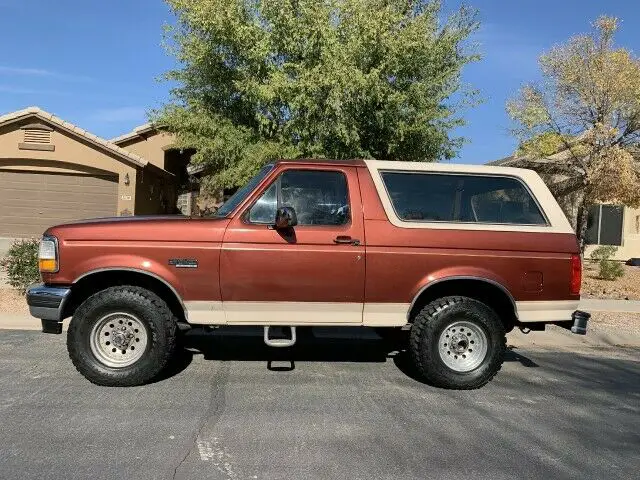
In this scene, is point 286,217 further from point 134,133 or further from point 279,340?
point 134,133

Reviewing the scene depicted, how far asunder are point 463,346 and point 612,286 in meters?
9.63

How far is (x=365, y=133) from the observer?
10820mm

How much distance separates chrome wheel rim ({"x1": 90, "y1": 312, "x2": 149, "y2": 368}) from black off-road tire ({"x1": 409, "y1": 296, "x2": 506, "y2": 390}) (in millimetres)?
2549

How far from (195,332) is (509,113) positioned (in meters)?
Result: 10.2

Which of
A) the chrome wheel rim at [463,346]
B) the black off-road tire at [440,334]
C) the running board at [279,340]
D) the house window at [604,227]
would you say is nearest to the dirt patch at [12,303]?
the running board at [279,340]

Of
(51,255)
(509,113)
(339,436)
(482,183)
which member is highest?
(509,113)

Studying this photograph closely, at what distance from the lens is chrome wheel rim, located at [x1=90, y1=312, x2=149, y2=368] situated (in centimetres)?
A: 532

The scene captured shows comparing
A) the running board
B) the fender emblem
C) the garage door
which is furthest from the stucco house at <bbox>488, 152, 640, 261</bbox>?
the fender emblem

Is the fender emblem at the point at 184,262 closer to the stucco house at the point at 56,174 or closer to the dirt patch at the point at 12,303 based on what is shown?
the dirt patch at the point at 12,303

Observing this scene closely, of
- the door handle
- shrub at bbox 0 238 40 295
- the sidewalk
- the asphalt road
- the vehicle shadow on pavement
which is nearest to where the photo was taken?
the asphalt road

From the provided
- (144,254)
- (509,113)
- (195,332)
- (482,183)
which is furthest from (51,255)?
(509,113)

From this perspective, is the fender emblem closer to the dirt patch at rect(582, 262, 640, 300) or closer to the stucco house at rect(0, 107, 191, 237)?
the dirt patch at rect(582, 262, 640, 300)

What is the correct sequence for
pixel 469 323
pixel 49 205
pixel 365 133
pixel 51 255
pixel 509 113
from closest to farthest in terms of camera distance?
pixel 51 255, pixel 469 323, pixel 365 133, pixel 509 113, pixel 49 205

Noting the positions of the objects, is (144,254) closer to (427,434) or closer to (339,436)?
(339,436)
